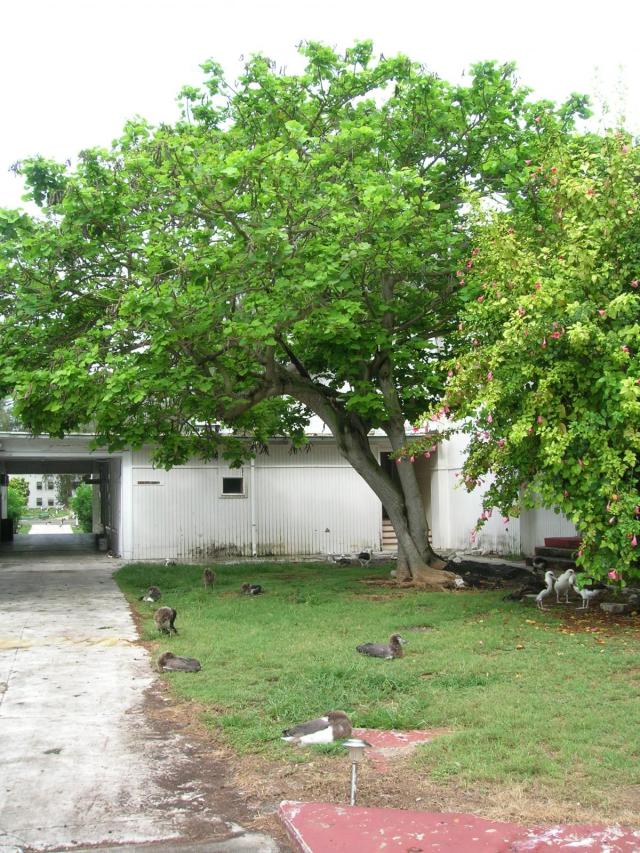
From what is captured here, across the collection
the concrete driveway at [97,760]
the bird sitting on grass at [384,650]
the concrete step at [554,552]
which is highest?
the concrete step at [554,552]

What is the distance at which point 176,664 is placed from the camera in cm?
858

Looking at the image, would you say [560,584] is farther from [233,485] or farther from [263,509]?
[233,485]

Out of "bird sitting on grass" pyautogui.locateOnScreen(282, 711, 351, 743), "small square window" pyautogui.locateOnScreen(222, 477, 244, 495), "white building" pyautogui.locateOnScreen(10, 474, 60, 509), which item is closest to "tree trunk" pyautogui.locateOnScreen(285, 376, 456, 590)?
"small square window" pyautogui.locateOnScreen(222, 477, 244, 495)

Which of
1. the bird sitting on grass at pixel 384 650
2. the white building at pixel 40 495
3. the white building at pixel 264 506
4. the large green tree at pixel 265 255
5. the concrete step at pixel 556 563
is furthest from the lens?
the white building at pixel 40 495

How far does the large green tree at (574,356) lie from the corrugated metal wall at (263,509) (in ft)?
42.6

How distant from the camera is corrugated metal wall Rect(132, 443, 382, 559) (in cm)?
2264

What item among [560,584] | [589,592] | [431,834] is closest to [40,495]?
[560,584]

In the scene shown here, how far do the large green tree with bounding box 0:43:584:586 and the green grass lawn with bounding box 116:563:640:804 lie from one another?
3561 millimetres

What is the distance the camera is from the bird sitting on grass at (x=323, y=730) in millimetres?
5953

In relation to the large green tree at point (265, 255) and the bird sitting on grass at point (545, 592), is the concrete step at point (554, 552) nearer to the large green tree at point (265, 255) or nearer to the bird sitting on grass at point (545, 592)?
the large green tree at point (265, 255)

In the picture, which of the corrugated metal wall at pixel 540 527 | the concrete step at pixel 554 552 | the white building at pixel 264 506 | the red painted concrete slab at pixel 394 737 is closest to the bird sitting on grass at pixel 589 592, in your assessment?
the concrete step at pixel 554 552

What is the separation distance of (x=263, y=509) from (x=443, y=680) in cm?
1603

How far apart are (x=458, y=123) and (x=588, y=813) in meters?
11.3

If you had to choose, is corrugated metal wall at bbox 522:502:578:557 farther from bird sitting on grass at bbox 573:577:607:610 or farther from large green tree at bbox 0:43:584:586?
bird sitting on grass at bbox 573:577:607:610
